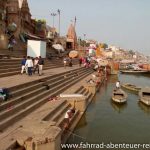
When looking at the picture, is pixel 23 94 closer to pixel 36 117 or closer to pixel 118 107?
pixel 36 117

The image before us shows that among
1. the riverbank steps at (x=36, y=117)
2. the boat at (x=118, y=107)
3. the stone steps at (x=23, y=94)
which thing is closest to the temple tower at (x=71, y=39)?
Answer: the boat at (x=118, y=107)

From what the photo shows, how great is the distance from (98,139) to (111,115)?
19.5 ft

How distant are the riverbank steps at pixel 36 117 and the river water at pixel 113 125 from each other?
0.61 metres

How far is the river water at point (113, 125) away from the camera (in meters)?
13.4

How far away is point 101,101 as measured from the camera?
23938mm

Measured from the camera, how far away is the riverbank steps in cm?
825

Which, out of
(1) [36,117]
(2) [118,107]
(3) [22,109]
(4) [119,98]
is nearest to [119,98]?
(4) [119,98]

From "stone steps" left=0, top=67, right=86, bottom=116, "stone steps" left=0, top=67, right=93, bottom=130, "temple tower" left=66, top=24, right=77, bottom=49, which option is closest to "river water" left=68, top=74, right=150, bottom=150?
"stone steps" left=0, top=67, right=93, bottom=130

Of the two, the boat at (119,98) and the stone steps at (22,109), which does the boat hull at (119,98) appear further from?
the stone steps at (22,109)

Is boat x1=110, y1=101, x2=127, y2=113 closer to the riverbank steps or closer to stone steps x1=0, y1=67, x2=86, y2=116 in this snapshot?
the riverbank steps

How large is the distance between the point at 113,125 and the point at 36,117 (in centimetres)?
604

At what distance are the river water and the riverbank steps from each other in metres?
0.61

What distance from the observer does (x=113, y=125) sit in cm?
1597

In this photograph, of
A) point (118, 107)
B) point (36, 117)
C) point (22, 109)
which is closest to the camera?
point (36, 117)
